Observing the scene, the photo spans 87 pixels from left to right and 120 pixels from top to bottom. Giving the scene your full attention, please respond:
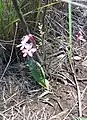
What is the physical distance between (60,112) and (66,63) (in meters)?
0.29

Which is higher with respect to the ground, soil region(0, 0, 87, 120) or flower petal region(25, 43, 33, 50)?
flower petal region(25, 43, 33, 50)

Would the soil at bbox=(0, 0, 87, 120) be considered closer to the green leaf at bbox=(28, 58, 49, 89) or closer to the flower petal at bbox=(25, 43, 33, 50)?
the green leaf at bbox=(28, 58, 49, 89)

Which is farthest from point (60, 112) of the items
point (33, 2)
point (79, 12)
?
point (79, 12)

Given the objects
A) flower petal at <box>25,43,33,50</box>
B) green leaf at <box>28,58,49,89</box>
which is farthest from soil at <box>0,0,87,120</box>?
flower petal at <box>25,43,33,50</box>

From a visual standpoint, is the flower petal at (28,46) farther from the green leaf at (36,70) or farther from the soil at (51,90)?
the soil at (51,90)

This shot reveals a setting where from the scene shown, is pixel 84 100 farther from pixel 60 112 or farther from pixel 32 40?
pixel 32 40

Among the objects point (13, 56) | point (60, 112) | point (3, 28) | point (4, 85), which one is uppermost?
point (3, 28)

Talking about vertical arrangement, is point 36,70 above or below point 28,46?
below

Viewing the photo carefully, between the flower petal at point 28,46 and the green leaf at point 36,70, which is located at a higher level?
the flower petal at point 28,46

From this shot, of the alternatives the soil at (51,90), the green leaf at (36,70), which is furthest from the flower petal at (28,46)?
the soil at (51,90)

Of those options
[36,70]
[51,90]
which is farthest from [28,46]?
[51,90]

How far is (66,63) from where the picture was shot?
1.48 m

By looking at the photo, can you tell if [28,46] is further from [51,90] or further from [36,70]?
A: [51,90]

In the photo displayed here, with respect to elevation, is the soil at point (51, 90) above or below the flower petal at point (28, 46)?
below
